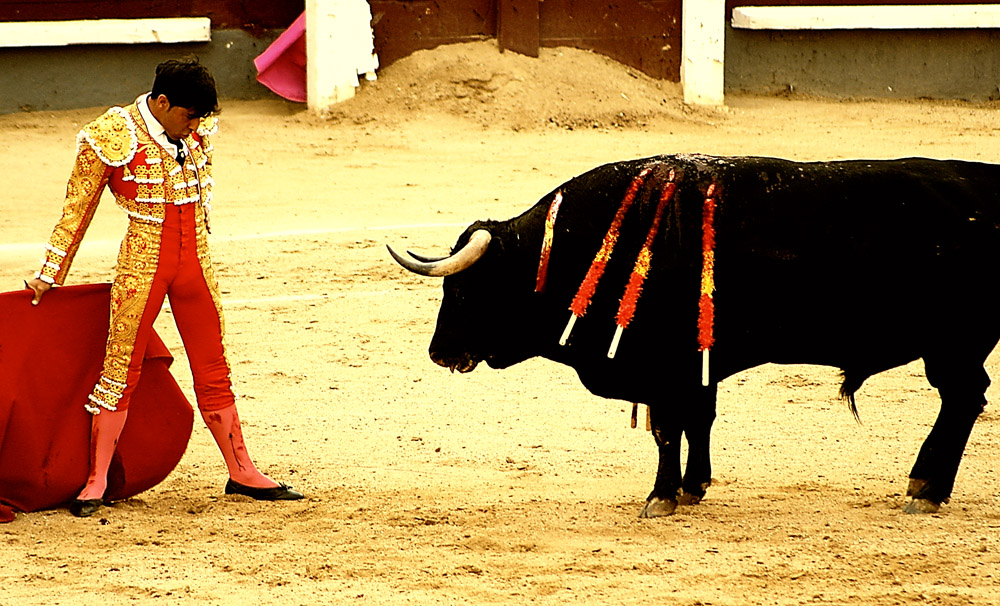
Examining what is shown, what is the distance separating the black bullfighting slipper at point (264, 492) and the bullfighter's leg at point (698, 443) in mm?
A: 1110

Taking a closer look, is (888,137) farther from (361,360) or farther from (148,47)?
(361,360)

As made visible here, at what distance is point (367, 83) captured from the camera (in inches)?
448

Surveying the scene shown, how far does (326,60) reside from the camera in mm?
11078

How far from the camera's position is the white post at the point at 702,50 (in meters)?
11.9

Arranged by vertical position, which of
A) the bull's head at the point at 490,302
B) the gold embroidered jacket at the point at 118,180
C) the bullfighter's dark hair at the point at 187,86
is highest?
the bullfighter's dark hair at the point at 187,86

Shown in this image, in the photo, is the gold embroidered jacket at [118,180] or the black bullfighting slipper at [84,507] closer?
the gold embroidered jacket at [118,180]

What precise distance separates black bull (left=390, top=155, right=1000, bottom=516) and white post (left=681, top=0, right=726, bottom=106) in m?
8.24

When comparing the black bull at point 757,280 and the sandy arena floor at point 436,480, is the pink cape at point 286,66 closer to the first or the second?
the sandy arena floor at point 436,480

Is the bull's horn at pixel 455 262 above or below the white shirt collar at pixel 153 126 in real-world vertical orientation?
below

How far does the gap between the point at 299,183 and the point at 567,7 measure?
11.1 ft

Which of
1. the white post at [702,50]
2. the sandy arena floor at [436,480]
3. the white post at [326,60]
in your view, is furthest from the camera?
Answer: the white post at [702,50]

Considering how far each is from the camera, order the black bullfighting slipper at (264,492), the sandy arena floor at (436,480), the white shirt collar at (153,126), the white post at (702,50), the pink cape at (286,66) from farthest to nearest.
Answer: the white post at (702,50) < the pink cape at (286,66) < the black bullfighting slipper at (264,492) < the white shirt collar at (153,126) < the sandy arena floor at (436,480)

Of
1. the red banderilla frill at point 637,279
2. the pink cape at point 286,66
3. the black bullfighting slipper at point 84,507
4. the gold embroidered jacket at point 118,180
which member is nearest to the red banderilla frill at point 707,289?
the red banderilla frill at point 637,279

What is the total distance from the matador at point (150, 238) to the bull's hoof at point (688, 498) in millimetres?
1274
